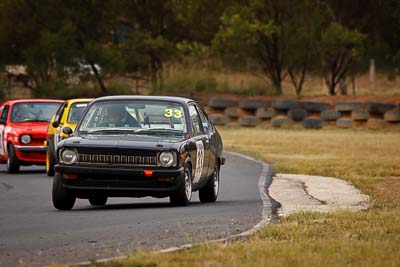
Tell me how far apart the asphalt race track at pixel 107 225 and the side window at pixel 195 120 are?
1.02 meters

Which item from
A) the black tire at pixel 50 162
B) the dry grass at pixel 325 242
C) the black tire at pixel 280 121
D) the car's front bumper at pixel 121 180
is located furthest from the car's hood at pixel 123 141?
the black tire at pixel 280 121

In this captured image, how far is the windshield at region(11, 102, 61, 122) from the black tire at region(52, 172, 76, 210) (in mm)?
10583

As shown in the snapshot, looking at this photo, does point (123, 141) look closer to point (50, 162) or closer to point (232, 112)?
point (50, 162)

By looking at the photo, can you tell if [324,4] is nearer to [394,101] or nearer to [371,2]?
[371,2]

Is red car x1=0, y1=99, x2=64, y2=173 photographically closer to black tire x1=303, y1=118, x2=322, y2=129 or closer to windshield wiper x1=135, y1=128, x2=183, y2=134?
windshield wiper x1=135, y1=128, x2=183, y2=134

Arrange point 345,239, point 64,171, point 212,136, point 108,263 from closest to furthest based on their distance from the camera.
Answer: point 108,263 → point 345,239 → point 64,171 → point 212,136

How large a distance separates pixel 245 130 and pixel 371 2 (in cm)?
702

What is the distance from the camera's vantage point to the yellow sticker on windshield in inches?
615

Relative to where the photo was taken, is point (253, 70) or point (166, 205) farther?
point (253, 70)

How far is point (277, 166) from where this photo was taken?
2436 centimetres

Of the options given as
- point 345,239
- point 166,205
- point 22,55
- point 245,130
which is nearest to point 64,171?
point 166,205

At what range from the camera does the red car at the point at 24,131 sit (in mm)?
24125

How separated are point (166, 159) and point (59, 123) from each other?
8.23m

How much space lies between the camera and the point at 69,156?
14.4 meters
